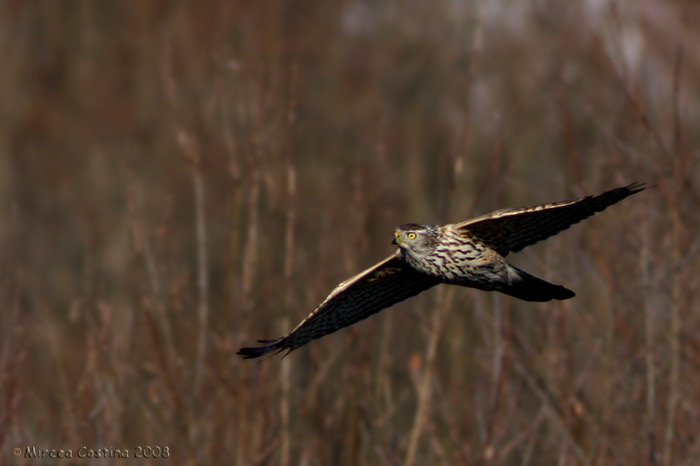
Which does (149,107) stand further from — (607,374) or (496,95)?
(607,374)

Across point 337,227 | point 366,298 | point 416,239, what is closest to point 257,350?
point 366,298

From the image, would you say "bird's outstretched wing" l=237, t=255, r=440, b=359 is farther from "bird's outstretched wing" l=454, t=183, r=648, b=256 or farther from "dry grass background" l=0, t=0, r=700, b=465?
"dry grass background" l=0, t=0, r=700, b=465

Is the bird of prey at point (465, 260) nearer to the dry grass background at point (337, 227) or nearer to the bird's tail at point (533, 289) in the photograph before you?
the bird's tail at point (533, 289)

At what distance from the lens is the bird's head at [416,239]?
4.82 meters

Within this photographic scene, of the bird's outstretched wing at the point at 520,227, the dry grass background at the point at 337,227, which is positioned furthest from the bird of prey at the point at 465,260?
the dry grass background at the point at 337,227

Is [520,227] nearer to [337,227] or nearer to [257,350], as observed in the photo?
[257,350]

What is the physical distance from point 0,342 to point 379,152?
103 inches

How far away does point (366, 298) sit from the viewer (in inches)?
203

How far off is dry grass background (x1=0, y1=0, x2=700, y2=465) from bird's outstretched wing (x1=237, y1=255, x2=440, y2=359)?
1353mm

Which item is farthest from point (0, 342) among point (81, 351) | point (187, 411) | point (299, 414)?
point (81, 351)

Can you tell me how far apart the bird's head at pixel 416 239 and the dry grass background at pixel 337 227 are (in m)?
1.57

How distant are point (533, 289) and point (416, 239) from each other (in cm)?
53

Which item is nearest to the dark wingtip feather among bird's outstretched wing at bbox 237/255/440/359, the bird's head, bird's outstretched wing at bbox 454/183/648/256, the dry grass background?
bird's outstretched wing at bbox 237/255/440/359

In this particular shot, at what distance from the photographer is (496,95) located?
1652 centimetres
